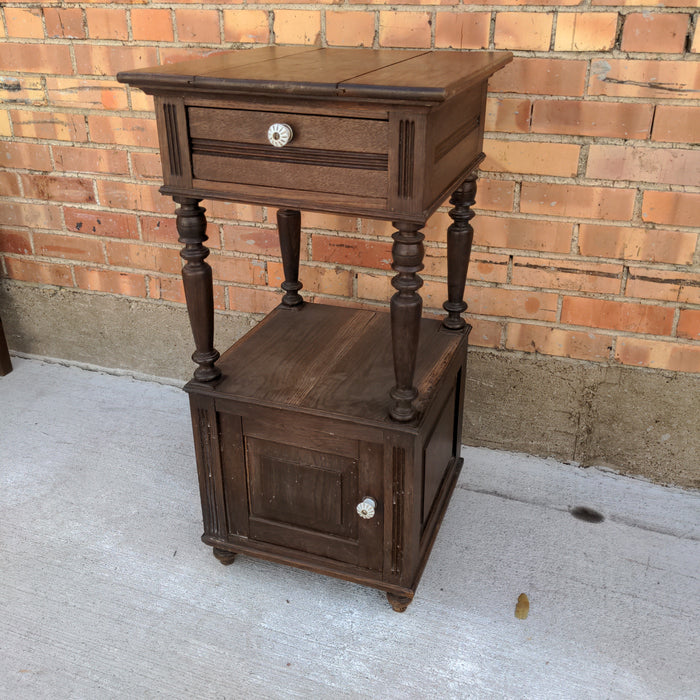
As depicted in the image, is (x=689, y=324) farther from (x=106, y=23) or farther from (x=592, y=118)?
(x=106, y=23)

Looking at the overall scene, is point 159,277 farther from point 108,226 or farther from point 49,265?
point 49,265

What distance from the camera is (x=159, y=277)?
2359 mm

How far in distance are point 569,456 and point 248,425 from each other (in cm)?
Answer: 105

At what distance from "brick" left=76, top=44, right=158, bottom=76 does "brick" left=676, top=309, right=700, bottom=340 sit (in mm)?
1673

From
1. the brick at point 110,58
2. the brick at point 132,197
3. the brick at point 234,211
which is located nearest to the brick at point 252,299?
the brick at point 234,211

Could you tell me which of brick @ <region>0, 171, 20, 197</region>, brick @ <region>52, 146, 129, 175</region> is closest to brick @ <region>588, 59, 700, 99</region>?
brick @ <region>52, 146, 129, 175</region>

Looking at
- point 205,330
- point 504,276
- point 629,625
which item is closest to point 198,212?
point 205,330

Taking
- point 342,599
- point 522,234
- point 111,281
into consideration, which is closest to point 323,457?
point 342,599

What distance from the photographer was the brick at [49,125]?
2.25 m

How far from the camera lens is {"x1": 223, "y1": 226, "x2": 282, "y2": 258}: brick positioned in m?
2.16

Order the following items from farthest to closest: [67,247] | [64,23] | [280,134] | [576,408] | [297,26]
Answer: [67,247], [64,23], [576,408], [297,26], [280,134]

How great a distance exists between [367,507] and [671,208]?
1.08 metres

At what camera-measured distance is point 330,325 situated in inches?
72.7

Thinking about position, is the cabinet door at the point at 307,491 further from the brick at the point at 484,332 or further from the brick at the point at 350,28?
the brick at the point at 350,28
